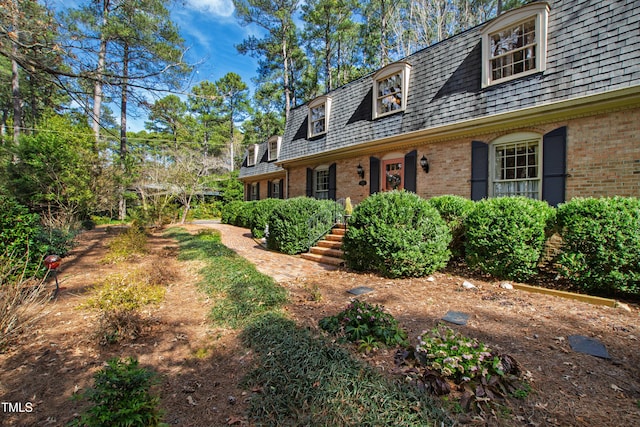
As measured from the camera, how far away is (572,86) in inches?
218

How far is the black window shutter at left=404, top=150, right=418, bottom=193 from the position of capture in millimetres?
8374

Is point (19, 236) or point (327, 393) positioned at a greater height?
point (19, 236)

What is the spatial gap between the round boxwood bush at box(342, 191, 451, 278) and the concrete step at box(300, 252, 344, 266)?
1164 millimetres

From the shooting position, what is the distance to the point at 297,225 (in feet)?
26.5

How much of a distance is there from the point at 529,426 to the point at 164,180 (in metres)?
18.8

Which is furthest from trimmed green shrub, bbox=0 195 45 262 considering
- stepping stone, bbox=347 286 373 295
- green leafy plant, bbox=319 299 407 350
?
stepping stone, bbox=347 286 373 295

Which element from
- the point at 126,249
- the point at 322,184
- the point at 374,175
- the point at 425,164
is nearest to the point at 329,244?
the point at 374,175

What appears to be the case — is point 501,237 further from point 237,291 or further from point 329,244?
point 237,291

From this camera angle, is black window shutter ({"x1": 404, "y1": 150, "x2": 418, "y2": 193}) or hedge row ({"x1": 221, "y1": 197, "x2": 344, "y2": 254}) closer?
hedge row ({"x1": 221, "y1": 197, "x2": 344, "y2": 254})

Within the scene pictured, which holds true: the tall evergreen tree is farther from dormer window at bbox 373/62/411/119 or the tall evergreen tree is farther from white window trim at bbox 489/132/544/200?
white window trim at bbox 489/132/544/200

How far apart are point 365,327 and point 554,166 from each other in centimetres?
589

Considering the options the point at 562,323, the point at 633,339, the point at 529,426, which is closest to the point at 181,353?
the point at 529,426

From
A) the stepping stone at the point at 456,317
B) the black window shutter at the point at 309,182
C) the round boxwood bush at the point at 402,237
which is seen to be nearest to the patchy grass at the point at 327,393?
the stepping stone at the point at 456,317

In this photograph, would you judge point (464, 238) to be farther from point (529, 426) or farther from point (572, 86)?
point (529, 426)
